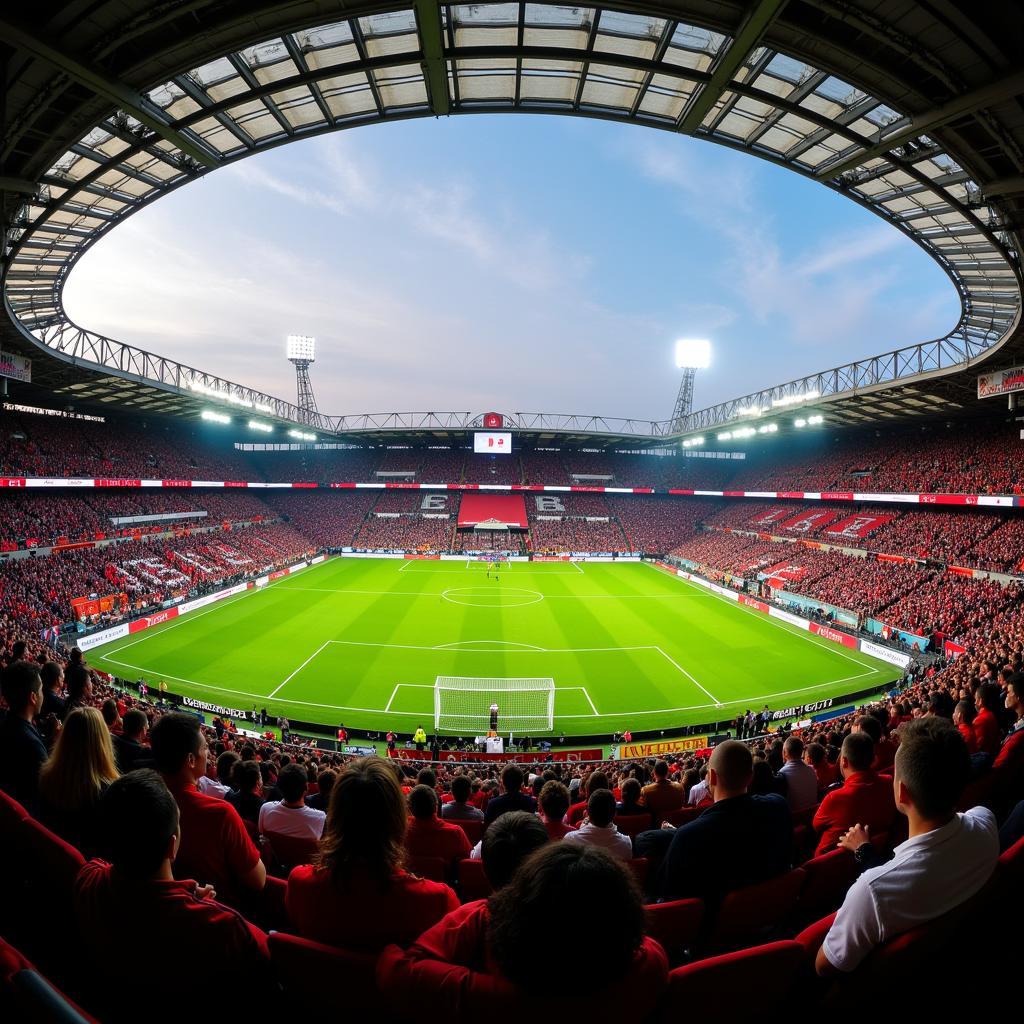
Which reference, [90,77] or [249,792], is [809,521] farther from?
[90,77]

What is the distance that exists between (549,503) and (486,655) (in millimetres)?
44130

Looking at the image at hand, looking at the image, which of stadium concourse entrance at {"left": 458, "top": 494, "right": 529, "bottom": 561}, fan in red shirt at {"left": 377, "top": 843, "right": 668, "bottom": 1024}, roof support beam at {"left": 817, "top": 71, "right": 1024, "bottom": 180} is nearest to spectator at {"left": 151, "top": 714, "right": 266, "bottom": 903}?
fan in red shirt at {"left": 377, "top": 843, "right": 668, "bottom": 1024}

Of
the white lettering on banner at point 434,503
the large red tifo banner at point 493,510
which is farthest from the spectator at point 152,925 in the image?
the white lettering on banner at point 434,503

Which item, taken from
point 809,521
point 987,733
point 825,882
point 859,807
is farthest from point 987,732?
point 809,521

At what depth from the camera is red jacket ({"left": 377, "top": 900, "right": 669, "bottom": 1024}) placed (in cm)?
166

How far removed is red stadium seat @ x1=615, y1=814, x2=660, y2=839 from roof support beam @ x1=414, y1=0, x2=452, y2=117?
11990mm

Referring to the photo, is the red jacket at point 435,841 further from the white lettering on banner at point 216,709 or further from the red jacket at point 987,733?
the white lettering on banner at point 216,709

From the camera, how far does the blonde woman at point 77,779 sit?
144 inches

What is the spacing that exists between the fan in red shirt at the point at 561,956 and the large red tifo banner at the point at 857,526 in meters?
45.5

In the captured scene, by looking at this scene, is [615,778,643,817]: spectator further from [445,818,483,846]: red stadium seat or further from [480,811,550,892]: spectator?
[480,811,550,892]: spectator

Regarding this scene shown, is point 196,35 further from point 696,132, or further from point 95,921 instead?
point 95,921

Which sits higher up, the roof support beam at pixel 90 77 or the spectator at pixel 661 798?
the roof support beam at pixel 90 77

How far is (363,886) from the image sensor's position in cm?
246

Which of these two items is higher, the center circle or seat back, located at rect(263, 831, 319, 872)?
seat back, located at rect(263, 831, 319, 872)
